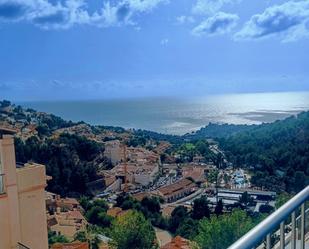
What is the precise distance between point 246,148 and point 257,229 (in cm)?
2810

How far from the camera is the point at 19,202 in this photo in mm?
4285

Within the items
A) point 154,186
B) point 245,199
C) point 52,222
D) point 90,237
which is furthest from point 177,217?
point 154,186

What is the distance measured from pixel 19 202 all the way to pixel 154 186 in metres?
22.5

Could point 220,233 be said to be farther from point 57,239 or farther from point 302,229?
point 57,239

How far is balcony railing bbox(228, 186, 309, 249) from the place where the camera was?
0.75 meters

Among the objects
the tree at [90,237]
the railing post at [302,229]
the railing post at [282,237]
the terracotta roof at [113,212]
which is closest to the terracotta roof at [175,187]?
the terracotta roof at [113,212]

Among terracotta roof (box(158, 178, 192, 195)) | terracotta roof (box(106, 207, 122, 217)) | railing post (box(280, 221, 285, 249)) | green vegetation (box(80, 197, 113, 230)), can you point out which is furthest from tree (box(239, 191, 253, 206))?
railing post (box(280, 221, 285, 249))

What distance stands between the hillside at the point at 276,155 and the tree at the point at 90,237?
692cm

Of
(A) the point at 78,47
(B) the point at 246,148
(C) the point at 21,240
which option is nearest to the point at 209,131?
(A) the point at 78,47

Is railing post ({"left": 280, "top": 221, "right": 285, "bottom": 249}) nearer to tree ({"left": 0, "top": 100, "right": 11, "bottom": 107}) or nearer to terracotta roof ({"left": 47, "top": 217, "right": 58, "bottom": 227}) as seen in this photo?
terracotta roof ({"left": 47, "top": 217, "right": 58, "bottom": 227})

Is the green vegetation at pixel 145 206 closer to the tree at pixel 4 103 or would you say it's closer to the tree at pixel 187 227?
the tree at pixel 187 227

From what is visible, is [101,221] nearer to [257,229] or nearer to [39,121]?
[257,229]

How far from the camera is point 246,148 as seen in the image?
2823 cm

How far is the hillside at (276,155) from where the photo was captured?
18.2 meters
